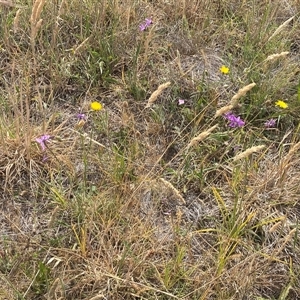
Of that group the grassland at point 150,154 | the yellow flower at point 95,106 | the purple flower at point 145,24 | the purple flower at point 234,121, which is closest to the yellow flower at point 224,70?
the grassland at point 150,154

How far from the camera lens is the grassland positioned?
68.2 inches

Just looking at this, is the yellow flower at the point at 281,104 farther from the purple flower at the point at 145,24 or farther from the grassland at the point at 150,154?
the purple flower at the point at 145,24

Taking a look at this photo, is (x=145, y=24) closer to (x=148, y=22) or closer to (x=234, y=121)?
(x=148, y=22)

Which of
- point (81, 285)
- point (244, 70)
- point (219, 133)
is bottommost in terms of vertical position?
point (81, 285)

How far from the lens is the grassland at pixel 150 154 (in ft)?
5.68

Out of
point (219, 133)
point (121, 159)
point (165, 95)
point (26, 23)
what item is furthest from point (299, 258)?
point (26, 23)

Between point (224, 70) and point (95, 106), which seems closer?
point (95, 106)

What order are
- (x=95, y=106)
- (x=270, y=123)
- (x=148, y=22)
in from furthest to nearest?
(x=148, y=22)
(x=270, y=123)
(x=95, y=106)

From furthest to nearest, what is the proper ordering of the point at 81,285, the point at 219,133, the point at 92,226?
the point at 219,133 < the point at 92,226 < the point at 81,285

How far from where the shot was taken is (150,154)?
2.13 m

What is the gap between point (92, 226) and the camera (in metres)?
1.82

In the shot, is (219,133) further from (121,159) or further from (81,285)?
(81,285)

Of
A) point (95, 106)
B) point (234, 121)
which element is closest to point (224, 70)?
point (234, 121)

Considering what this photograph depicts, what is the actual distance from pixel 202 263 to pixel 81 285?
0.43 m
